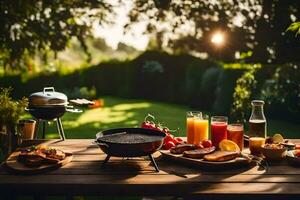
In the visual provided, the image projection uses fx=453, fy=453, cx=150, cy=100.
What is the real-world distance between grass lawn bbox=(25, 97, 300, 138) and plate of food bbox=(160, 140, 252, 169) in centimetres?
654

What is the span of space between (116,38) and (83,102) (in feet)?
44.4

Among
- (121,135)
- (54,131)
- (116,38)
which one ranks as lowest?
(54,131)

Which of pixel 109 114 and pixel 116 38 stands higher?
pixel 116 38

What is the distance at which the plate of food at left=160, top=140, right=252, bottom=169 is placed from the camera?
11.2 ft

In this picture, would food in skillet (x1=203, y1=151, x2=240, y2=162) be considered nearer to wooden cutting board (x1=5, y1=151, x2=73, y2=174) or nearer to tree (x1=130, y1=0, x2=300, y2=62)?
wooden cutting board (x1=5, y1=151, x2=73, y2=174)

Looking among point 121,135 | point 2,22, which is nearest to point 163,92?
point 2,22

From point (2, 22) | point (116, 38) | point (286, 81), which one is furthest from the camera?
point (116, 38)

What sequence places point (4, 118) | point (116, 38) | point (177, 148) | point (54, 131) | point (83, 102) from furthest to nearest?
1. point (116, 38)
2. point (54, 131)
3. point (4, 118)
4. point (83, 102)
5. point (177, 148)

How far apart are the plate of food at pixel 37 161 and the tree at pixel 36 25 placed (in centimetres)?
1175

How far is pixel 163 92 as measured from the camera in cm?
2056

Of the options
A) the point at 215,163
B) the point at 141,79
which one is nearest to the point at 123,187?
the point at 215,163

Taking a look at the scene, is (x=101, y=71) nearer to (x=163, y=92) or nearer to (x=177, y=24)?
(x=163, y=92)

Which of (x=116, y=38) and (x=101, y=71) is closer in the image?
Answer: (x=116, y=38)

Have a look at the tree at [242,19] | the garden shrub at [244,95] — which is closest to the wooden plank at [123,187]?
the garden shrub at [244,95]
